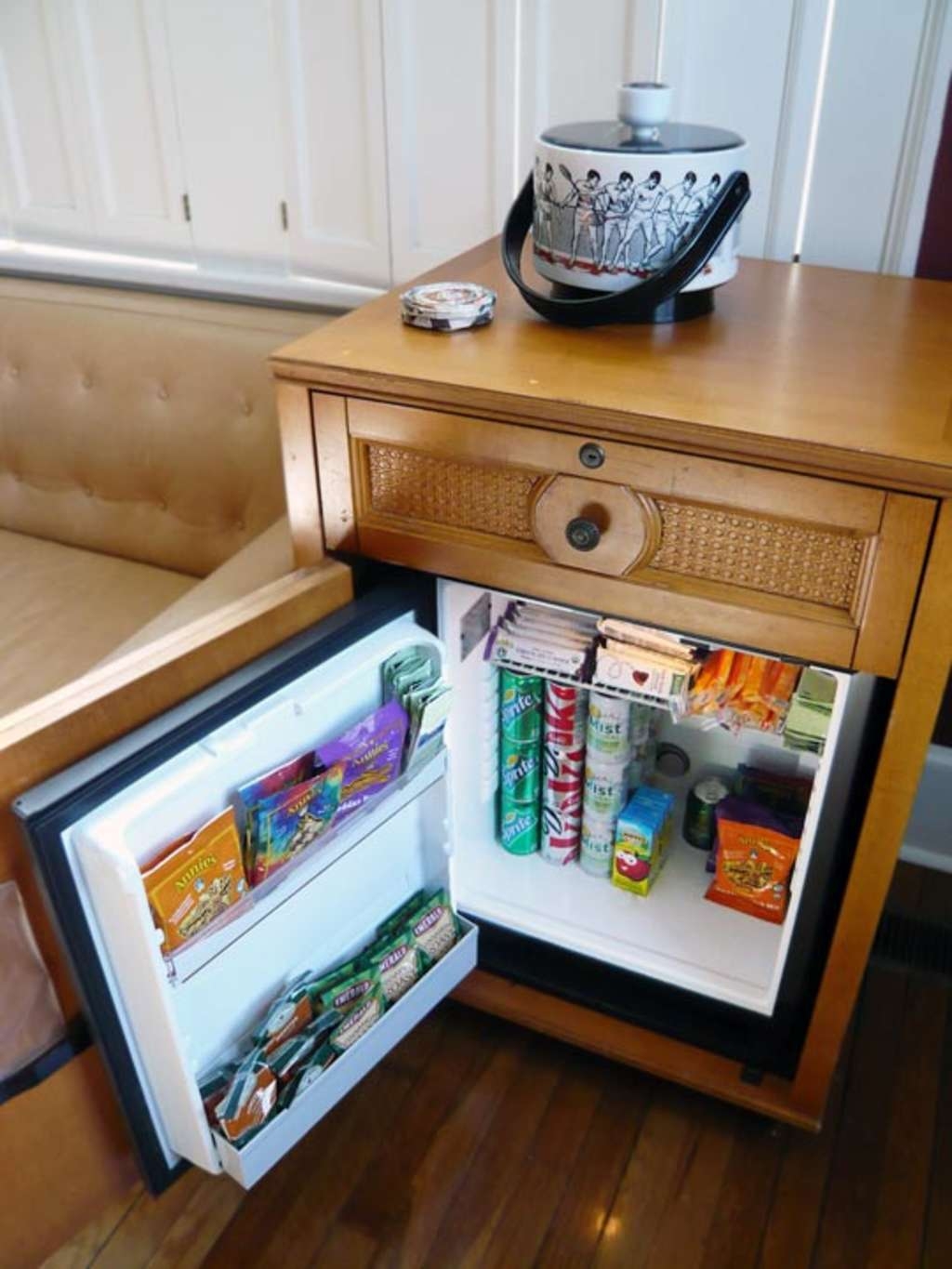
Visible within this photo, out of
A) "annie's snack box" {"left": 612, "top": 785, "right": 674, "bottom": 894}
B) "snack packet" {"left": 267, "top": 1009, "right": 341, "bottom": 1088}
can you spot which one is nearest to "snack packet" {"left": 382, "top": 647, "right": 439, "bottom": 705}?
"snack packet" {"left": 267, "top": 1009, "right": 341, "bottom": 1088}

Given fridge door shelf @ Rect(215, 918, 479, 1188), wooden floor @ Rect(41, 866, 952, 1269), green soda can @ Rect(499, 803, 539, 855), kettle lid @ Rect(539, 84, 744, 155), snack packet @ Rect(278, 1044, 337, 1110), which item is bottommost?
wooden floor @ Rect(41, 866, 952, 1269)

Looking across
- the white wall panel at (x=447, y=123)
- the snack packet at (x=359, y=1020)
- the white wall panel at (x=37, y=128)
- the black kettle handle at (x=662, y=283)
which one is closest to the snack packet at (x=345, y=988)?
the snack packet at (x=359, y=1020)

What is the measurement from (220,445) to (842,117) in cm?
96

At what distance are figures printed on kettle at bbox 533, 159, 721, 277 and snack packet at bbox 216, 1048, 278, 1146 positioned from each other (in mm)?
831

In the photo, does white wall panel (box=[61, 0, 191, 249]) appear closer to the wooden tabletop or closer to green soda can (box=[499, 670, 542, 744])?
the wooden tabletop

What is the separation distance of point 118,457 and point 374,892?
2.97ft

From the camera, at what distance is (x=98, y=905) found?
86cm

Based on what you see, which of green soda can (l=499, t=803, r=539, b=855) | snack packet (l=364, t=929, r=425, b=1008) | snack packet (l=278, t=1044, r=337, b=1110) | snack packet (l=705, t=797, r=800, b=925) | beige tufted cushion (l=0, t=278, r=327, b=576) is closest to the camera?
snack packet (l=278, t=1044, r=337, b=1110)

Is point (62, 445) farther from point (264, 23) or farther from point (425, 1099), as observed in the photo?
point (425, 1099)

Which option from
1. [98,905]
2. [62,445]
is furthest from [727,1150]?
[62,445]

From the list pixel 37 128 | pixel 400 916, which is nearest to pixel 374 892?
pixel 400 916

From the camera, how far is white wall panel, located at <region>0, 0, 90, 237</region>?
1655 millimetres

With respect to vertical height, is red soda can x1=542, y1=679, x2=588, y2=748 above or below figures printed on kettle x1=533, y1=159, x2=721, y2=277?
below

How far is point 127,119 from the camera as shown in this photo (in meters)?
1.66
